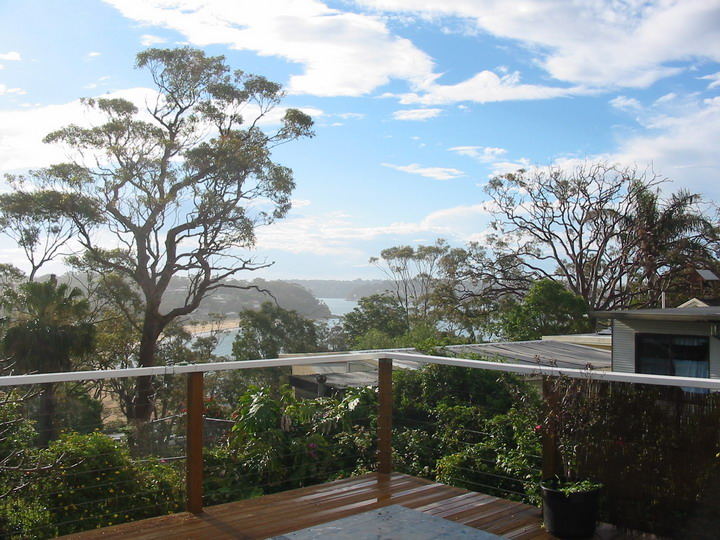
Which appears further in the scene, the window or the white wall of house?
the window

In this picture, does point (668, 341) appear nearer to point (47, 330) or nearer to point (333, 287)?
point (47, 330)

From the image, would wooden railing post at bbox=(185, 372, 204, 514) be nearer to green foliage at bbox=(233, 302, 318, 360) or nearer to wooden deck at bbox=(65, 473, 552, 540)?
wooden deck at bbox=(65, 473, 552, 540)

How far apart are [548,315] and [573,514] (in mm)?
18335

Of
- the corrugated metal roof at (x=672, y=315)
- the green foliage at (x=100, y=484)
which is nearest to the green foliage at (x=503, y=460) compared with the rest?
the green foliage at (x=100, y=484)

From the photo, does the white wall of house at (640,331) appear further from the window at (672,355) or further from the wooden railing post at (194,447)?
the wooden railing post at (194,447)

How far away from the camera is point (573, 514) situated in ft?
9.39

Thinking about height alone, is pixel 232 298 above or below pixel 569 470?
above

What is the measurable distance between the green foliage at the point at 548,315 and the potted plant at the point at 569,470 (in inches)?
689

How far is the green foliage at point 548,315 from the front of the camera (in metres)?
20.2

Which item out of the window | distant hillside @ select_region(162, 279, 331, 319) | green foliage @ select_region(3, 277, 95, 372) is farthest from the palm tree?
the window

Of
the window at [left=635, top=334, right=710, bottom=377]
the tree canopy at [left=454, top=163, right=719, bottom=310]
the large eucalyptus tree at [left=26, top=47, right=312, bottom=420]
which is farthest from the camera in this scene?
the tree canopy at [left=454, top=163, right=719, bottom=310]

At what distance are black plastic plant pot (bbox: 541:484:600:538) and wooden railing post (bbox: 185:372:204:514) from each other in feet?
5.67

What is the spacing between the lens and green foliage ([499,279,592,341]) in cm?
2022

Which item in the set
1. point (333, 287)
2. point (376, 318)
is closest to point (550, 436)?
point (376, 318)
